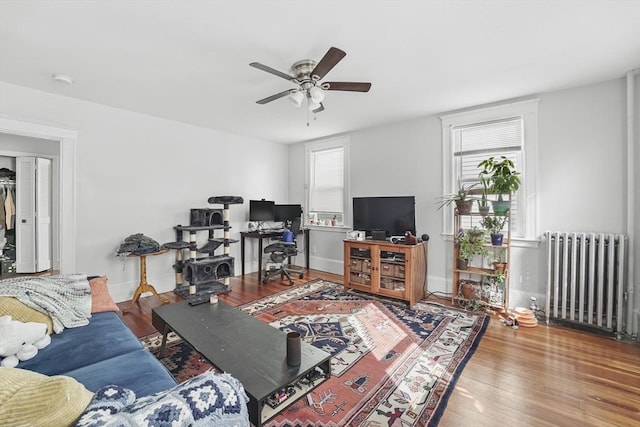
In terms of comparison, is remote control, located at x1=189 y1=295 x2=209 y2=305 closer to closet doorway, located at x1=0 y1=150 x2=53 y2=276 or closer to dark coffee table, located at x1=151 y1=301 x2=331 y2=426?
dark coffee table, located at x1=151 y1=301 x2=331 y2=426

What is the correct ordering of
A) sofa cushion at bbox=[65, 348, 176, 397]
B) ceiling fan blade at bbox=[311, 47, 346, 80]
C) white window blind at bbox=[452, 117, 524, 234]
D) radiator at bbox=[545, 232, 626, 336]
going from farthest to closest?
white window blind at bbox=[452, 117, 524, 234] → radiator at bbox=[545, 232, 626, 336] → ceiling fan blade at bbox=[311, 47, 346, 80] → sofa cushion at bbox=[65, 348, 176, 397]

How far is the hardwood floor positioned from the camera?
1.68 m

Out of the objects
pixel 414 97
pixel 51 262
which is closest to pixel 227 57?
pixel 414 97

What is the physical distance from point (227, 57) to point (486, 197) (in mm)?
3113

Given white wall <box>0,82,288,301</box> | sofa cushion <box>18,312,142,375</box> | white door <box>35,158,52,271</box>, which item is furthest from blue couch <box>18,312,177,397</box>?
white door <box>35,158,52,271</box>

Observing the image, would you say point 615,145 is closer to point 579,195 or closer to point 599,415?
point 579,195

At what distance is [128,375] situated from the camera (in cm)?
138

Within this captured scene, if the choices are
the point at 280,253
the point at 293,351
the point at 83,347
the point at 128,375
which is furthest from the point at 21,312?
the point at 280,253

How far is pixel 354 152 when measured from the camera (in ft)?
15.5

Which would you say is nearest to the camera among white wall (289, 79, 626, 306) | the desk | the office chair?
white wall (289, 79, 626, 306)

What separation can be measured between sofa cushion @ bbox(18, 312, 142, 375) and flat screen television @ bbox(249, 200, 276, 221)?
3.00 metres

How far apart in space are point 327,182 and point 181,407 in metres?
4.59

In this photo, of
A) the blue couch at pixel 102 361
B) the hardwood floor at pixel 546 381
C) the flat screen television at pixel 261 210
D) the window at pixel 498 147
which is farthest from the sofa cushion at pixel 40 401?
the flat screen television at pixel 261 210

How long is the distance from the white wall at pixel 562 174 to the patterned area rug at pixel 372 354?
78 centimetres
